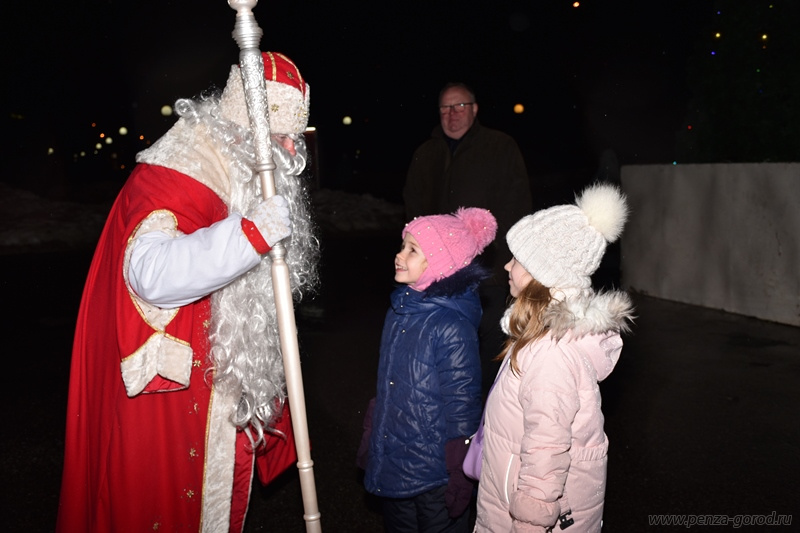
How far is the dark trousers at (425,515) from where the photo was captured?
311cm

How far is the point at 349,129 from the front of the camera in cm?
3353

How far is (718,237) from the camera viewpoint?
844cm

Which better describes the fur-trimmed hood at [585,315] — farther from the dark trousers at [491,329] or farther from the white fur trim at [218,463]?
the dark trousers at [491,329]

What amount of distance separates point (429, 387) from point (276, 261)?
1.08 meters

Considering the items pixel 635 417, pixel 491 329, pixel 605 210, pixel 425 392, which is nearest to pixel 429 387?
pixel 425 392

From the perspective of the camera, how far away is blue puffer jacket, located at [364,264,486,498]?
3.06 meters

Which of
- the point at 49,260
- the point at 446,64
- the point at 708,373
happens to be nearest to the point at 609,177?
the point at 708,373

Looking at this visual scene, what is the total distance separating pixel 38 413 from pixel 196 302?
3.96m

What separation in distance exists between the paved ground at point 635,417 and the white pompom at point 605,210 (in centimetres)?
194

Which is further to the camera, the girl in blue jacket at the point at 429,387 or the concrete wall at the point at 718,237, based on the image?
the concrete wall at the point at 718,237

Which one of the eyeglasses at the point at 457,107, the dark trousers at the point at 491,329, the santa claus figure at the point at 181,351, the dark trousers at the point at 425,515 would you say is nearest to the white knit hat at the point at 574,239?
the santa claus figure at the point at 181,351

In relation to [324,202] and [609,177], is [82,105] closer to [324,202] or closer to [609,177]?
[324,202]

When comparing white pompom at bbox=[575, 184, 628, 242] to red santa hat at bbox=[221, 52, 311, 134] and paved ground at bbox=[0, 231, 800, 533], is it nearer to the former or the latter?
red santa hat at bbox=[221, 52, 311, 134]

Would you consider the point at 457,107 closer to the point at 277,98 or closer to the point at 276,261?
the point at 277,98
